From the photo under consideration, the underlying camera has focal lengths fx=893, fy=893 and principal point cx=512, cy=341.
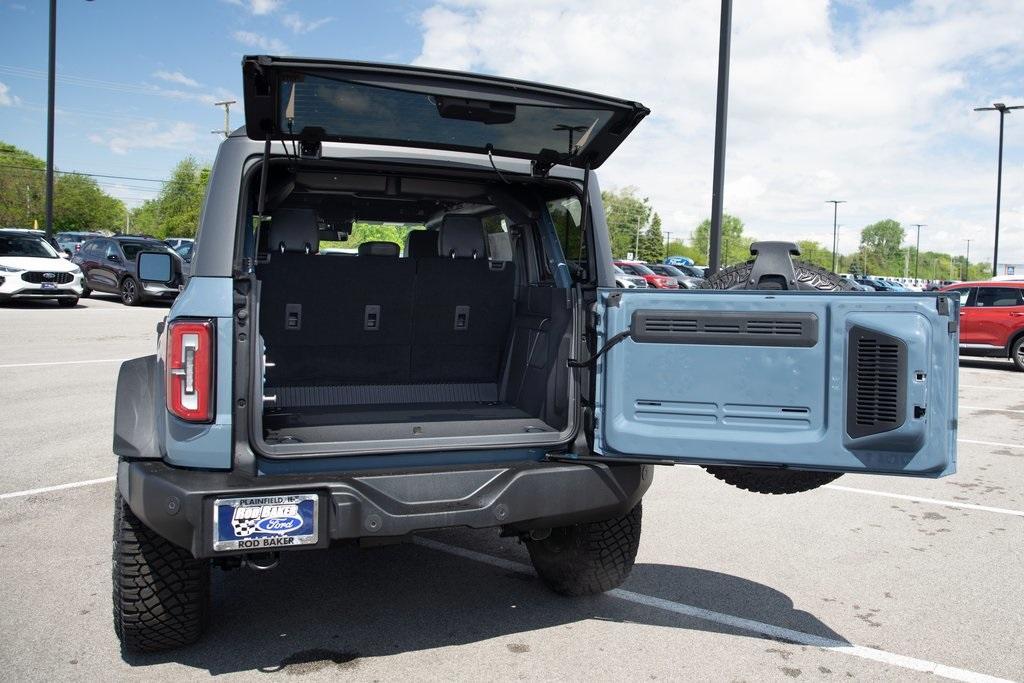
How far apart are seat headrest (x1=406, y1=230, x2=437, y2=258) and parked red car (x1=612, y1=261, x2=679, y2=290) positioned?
29647 millimetres

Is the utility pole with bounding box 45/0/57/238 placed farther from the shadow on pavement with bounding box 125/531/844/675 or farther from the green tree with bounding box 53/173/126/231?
the green tree with bounding box 53/173/126/231

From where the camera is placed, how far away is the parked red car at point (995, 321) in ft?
51.7

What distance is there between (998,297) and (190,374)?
16.2 meters

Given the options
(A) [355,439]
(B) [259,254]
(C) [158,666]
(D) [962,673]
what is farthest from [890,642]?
(B) [259,254]

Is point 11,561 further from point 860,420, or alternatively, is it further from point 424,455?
point 860,420

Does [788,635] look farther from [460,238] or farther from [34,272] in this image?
[34,272]

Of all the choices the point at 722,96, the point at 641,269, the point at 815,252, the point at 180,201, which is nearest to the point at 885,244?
the point at 815,252

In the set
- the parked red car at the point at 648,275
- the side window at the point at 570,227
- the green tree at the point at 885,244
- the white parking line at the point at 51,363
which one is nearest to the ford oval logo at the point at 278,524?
the side window at the point at 570,227

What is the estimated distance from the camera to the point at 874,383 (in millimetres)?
3164

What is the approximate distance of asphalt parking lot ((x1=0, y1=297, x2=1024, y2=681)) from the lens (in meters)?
3.47

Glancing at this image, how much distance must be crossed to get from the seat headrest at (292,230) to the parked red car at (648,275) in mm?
30623

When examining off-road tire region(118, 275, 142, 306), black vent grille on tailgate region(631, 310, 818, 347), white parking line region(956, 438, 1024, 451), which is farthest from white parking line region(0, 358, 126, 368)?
off-road tire region(118, 275, 142, 306)

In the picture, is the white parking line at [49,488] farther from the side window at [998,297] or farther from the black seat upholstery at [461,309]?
the side window at [998,297]

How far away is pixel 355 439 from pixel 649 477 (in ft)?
4.03
